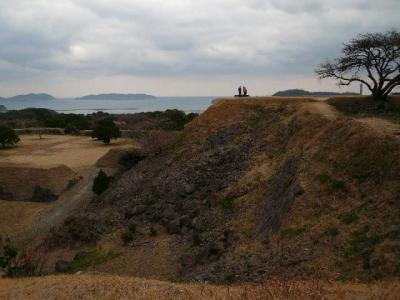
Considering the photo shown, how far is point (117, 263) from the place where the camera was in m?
22.3

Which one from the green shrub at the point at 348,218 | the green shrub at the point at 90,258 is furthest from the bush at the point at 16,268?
the green shrub at the point at 348,218

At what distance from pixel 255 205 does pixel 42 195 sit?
2242 centimetres

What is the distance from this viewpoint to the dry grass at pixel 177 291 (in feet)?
35.8

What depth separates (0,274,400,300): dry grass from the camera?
35.8 feet

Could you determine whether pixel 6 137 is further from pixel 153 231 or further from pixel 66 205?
pixel 153 231

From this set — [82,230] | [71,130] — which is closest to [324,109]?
[82,230]

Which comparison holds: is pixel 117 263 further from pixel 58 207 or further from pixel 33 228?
pixel 58 207

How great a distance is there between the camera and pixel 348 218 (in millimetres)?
15969

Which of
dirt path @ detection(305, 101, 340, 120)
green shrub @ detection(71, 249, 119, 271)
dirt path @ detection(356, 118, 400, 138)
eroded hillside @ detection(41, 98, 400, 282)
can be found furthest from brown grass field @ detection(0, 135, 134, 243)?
dirt path @ detection(356, 118, 400, 138)

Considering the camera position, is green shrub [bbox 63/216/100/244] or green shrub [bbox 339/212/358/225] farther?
green shrub [bbox 63/216/100/244]

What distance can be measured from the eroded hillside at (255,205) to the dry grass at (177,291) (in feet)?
5.94

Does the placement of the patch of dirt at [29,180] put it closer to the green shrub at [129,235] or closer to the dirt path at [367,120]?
the green shrub at [129,235]

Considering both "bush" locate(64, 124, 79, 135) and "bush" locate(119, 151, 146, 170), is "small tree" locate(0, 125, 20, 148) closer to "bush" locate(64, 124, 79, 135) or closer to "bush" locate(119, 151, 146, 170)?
"bush" locate(64, 124, 79, 135)

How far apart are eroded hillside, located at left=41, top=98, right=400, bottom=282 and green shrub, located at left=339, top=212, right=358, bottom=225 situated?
0.04 m
